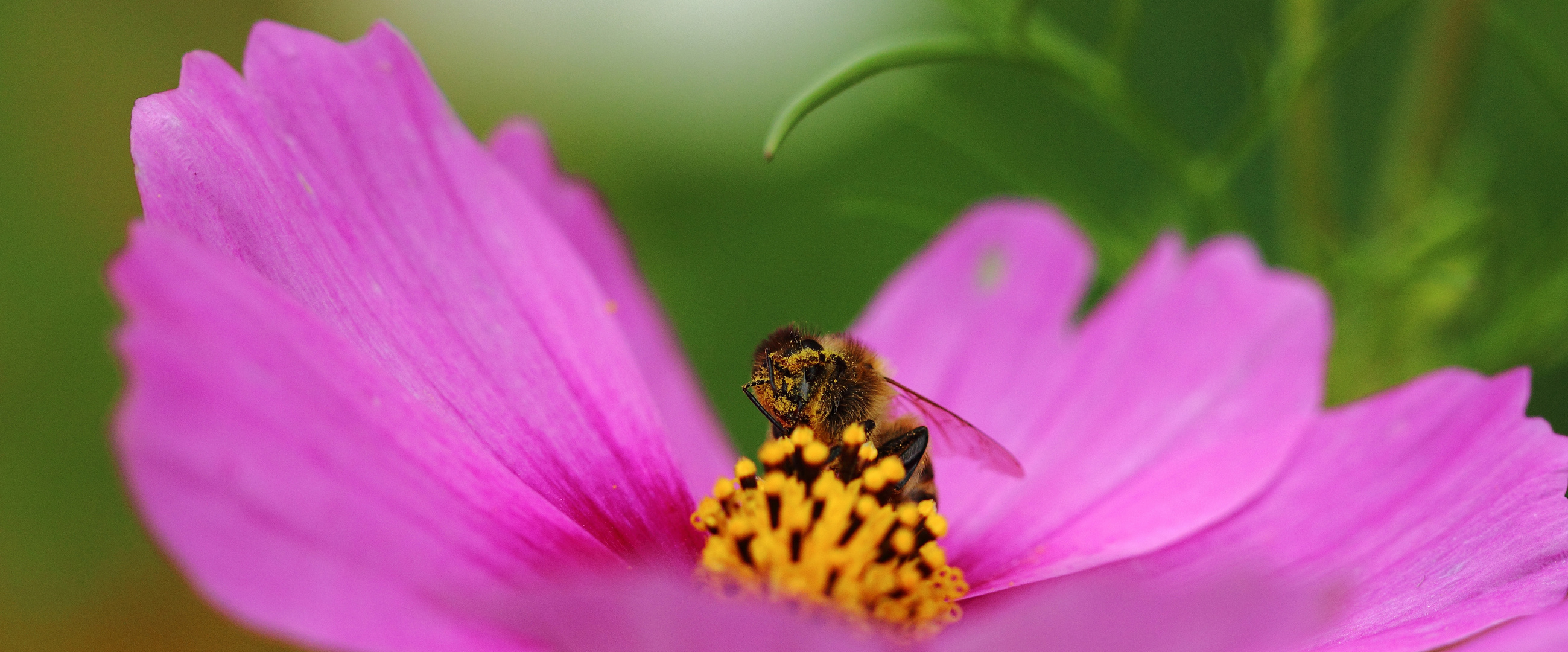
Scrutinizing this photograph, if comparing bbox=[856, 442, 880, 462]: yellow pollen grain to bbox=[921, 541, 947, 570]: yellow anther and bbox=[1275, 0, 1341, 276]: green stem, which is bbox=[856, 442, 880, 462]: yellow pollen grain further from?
bbox=[1275, 0, 1341, 276]: green stem

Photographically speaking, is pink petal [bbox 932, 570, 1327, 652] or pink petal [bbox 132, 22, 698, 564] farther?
pink petal [bbox 132, 22, 698, 564]

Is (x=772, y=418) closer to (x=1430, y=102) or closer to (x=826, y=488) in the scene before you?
(x=826, y=488)

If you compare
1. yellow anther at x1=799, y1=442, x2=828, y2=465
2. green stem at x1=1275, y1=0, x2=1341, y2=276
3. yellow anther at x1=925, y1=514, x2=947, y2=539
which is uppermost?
green stem at x1=1275, y1=0, x2=1341, y2=276

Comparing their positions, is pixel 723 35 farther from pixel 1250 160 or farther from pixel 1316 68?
pixel 1316 68

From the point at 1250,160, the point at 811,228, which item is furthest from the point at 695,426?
the point at 1250,160

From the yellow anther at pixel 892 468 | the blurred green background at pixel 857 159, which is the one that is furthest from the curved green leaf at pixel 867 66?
the yellow anther at pixel 892 468

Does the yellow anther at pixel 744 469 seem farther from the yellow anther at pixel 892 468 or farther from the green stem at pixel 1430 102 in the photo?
the green stem at pixel 1430 102

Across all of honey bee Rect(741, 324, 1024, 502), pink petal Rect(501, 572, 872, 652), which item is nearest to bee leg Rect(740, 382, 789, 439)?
honey bee Rect(741, 324, 1024, 502)
